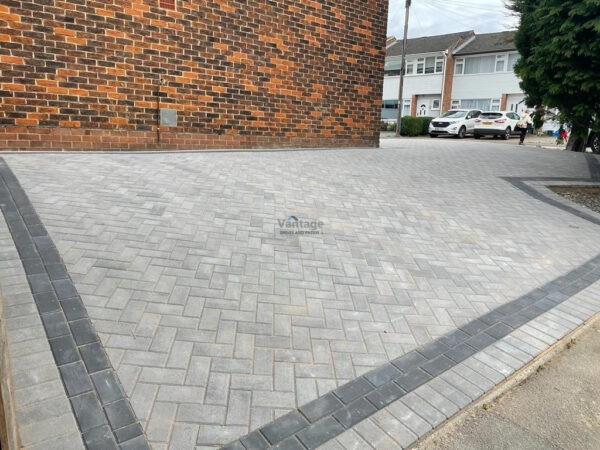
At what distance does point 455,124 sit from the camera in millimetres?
27297

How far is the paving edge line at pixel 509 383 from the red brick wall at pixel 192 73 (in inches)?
315

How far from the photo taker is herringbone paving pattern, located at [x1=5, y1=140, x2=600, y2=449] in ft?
9.43

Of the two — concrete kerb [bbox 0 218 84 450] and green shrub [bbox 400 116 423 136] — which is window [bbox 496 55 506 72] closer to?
green shrub [bbox 400 116 423 136]

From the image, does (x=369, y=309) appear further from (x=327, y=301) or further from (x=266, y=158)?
(x=266, y=158)

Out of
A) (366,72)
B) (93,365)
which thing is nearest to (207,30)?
(366,72)

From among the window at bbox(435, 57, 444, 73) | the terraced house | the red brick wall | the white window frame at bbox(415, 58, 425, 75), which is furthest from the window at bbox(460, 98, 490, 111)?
the red brick wall

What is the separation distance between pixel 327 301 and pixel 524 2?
1029 cm

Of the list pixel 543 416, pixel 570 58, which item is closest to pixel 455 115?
pixel 570 58

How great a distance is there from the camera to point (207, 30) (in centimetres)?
946

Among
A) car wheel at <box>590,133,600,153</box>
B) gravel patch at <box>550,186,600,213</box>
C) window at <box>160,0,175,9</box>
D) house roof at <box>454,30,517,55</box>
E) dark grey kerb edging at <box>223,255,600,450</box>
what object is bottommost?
dark grey kerb edging at <box>223,255,600,450</box>

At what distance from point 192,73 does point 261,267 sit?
21.2ft

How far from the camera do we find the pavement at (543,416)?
2.56 metres

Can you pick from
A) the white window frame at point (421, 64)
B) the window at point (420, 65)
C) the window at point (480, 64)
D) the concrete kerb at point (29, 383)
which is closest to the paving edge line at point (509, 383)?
the concrete kerb at point (29, 383)

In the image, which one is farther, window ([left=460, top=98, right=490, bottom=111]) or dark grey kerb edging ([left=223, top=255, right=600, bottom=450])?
window ([left=460, top=98, right=490, bottom=111])
